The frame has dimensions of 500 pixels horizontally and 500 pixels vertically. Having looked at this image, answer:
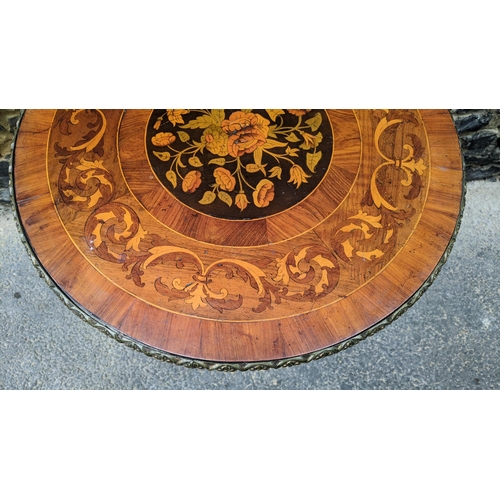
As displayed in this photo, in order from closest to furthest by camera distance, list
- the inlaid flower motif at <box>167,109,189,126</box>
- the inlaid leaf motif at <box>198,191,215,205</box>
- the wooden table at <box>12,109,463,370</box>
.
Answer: the wooden table at <box>12,109,463,370</box>, the inlaid leaf motif at <box>198,191,215,205</box>, the inlaid flower motif at <box>167,109,189,126</box>

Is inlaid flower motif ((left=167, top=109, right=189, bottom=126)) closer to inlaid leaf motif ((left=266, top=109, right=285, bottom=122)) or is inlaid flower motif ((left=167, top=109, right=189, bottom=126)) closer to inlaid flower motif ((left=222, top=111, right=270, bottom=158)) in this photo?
inlaid flower motif ((left=222, top=111, right=270, bottom=158))

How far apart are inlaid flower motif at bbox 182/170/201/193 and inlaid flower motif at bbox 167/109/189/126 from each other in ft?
0.59

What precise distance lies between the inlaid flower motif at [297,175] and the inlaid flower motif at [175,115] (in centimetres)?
36

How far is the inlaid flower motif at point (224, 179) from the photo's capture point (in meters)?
1.58

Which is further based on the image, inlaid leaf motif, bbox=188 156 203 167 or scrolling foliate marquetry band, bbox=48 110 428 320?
inlaid leaf motif, bbox=188 156 203 167

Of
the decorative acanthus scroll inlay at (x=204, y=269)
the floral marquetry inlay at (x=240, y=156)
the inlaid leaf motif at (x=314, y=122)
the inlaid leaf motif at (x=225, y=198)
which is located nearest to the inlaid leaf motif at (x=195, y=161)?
the floral marquetry inlay at (x=240, y=156)

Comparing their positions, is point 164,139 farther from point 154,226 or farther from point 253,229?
point 253,229

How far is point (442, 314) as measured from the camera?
2504 mm

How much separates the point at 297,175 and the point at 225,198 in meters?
0.22

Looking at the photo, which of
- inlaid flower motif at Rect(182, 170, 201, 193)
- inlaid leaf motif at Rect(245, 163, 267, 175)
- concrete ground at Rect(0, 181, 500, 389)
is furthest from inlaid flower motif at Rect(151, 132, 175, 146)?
concrete ground at Rect(0, 181, 500, 389)

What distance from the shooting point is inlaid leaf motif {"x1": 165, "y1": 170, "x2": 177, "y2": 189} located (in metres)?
1.57

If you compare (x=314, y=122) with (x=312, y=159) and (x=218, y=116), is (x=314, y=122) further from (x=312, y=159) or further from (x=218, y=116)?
(x=218, y=116)

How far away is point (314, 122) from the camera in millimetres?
1672

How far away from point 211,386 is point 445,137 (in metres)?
1.36
